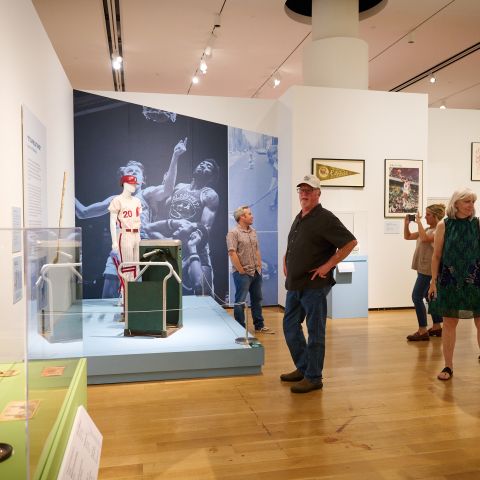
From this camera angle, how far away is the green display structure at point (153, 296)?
4.91m

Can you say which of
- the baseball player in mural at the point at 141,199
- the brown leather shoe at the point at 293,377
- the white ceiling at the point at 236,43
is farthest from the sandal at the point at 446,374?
the white ceiling at the point at 236,43

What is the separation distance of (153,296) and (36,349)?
3.72 m

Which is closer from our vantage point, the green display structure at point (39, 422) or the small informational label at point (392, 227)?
the green display structure at point (39, 422)

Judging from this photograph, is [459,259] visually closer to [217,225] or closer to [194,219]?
[217,225]

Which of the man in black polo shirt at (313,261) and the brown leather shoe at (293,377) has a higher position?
the man in black polo shirt at (313,261)

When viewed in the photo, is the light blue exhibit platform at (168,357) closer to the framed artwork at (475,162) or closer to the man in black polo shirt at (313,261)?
the man in black polo shirt at (313,261)

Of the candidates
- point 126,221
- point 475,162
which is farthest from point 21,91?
point 475,162

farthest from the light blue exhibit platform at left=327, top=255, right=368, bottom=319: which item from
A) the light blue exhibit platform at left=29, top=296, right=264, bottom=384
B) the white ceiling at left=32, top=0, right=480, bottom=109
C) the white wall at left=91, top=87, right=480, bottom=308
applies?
the white ceiling at left=32, top=0, right=480, bottom=109

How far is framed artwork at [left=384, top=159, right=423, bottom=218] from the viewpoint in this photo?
24.9 ft

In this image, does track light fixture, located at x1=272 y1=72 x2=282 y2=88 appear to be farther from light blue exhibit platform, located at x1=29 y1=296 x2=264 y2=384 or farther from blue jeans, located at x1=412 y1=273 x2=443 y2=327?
light blue exhibit platform, located at x1=29 y1=296 x2=264 y2=384

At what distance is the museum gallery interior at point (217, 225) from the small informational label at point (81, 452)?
12 mm

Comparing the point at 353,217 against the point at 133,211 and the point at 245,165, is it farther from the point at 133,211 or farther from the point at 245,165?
the point at 133,211

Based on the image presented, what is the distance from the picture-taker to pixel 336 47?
723 cm

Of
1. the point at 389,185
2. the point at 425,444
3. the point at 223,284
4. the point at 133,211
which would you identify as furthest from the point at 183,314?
the point at 389,185
